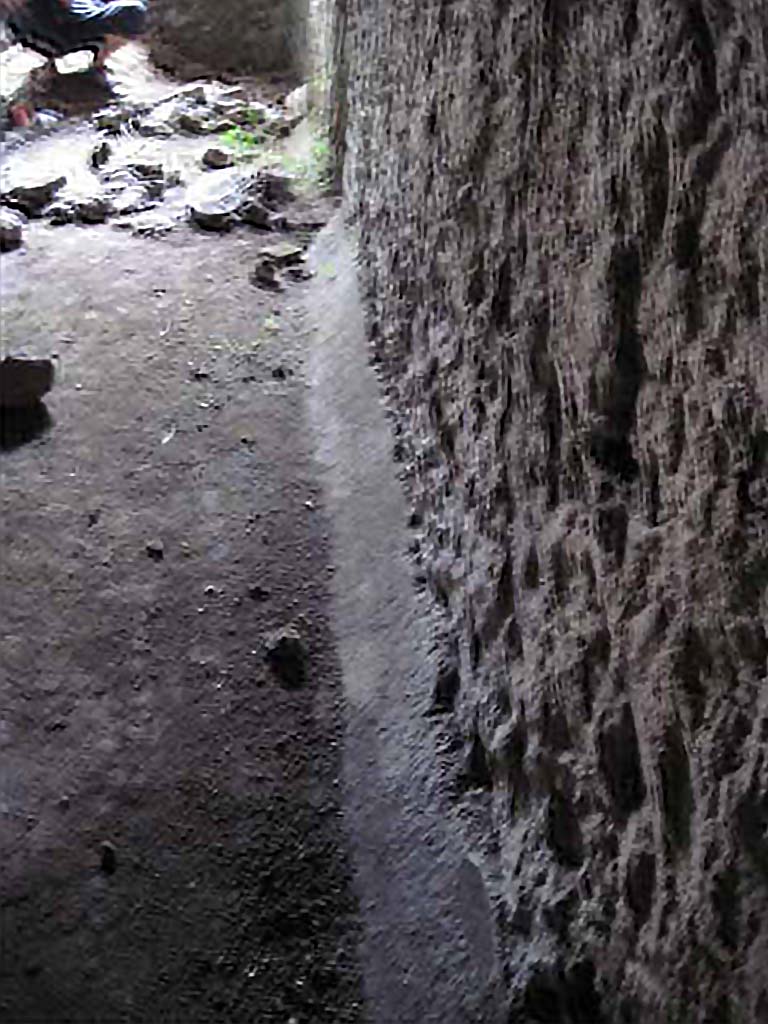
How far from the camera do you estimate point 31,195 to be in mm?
4258

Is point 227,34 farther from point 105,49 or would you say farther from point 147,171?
point 147,171

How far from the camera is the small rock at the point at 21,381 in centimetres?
311

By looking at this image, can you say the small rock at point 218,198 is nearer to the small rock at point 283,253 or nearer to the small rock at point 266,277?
the small rock at point 283,253

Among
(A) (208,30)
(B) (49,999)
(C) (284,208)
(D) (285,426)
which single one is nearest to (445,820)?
(B) (49,999)

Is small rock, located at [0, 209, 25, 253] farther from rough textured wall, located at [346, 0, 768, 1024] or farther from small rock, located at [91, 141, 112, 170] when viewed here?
rough textured wall, located at [346, 0, 768, 1024]

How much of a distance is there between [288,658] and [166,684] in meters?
0.22

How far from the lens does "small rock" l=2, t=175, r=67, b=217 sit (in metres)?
4.23

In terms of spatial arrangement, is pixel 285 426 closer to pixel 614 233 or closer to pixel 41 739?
pixel 41 739

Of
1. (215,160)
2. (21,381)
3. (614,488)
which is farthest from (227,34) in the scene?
(614,488)

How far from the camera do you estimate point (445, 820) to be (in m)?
1.97

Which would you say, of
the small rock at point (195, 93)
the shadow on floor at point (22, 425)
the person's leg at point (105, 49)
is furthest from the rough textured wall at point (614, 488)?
the person's leg at point (105, 49)

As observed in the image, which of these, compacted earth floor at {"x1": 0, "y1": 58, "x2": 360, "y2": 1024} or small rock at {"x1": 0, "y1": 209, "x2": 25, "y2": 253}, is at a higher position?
small rock at {"x1": 0, "y1": 209, "x2": 25, "y2": 253}

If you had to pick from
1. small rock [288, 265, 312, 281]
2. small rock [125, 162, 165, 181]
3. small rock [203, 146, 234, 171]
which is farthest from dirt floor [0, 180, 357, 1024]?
small rock [203, 146, 234, 171]

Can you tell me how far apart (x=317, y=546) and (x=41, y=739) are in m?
0.71
